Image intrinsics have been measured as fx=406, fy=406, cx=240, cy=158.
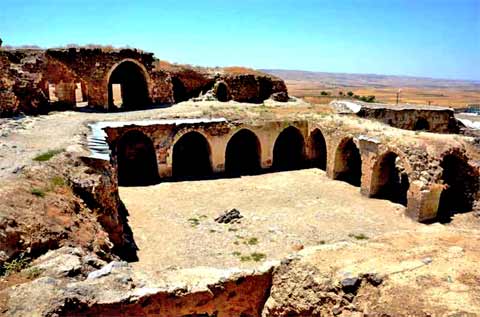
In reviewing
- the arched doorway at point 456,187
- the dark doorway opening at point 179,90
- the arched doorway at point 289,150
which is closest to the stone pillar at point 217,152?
the arched doorway at point 289,150

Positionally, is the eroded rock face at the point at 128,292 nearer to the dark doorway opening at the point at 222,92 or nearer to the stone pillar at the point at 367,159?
the stone pillar at the point at 367,159

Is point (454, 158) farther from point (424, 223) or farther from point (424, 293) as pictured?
point (424, 293)

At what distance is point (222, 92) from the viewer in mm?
26719

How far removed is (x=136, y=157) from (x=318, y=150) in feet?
30.6

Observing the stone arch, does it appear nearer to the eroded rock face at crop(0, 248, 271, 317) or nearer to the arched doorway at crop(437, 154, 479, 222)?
the arched doorway at crop(437, 154, 479, 222)

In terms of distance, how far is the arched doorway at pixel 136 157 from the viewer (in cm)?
1933

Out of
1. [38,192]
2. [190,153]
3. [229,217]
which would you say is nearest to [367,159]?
[229,217]

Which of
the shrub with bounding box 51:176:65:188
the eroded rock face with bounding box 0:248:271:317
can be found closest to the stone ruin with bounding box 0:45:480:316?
the eroded rock face with bounding box 0:248:271:317

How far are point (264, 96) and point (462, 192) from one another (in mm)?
15650

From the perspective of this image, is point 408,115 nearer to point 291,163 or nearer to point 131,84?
point 291,163

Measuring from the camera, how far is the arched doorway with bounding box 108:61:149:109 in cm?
2452

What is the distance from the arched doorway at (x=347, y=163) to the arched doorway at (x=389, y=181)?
1.74 meters

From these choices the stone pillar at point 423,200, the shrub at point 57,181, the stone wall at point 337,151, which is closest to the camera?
the shrub at point 57,181

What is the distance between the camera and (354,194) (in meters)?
17.1
